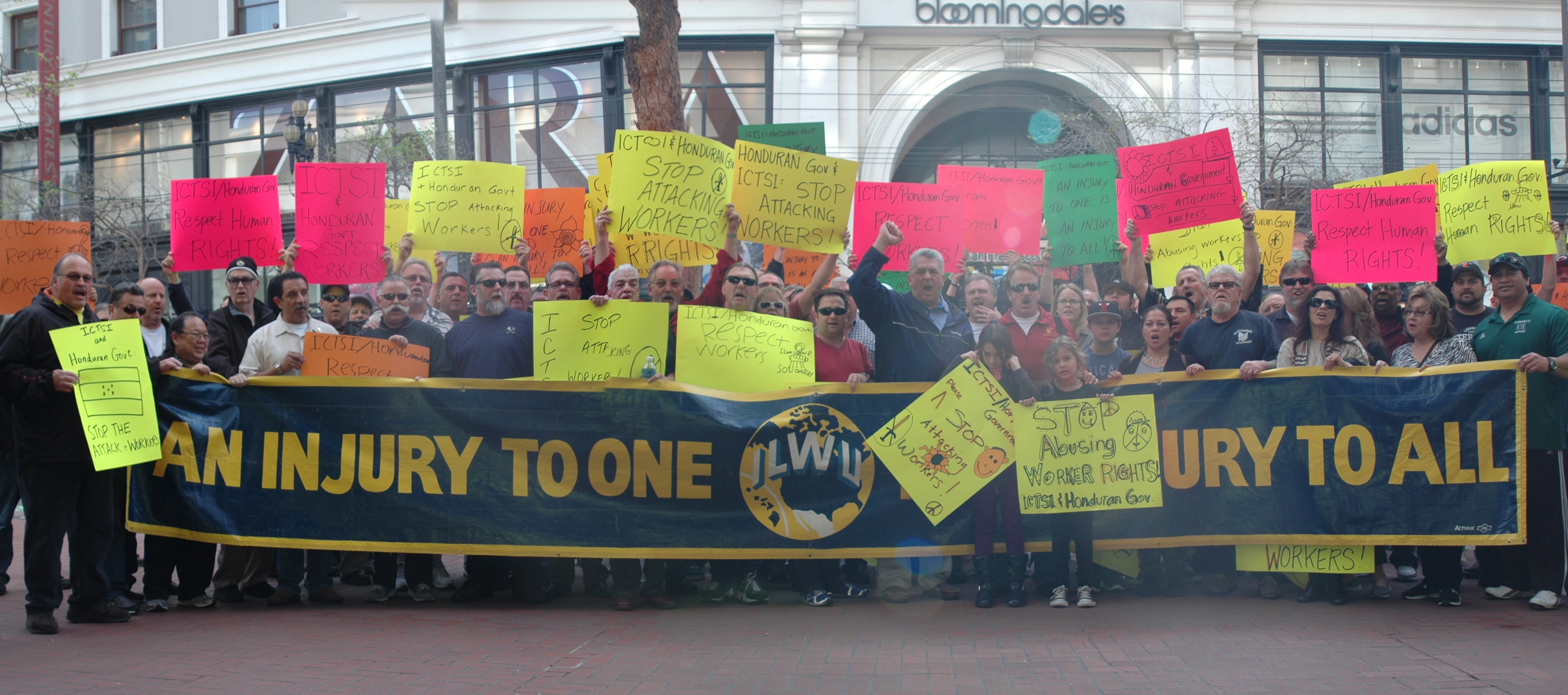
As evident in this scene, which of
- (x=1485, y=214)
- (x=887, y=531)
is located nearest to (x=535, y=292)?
(x=887, y=531)

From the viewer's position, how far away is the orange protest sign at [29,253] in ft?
24.8

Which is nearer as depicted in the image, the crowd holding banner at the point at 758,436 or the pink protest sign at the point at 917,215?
the crowd holding banner at the point at 758,436

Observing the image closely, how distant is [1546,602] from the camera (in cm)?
604

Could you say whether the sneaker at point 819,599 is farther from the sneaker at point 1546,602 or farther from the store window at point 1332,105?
the store window at point 1332,105

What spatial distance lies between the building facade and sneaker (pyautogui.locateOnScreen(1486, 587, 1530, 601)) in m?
15.1

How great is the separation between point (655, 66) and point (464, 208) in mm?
2585

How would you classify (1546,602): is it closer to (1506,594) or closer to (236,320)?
(1506,594)

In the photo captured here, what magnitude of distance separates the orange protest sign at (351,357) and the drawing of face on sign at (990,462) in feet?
10.7

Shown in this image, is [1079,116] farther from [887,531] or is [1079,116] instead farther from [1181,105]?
[887,531]

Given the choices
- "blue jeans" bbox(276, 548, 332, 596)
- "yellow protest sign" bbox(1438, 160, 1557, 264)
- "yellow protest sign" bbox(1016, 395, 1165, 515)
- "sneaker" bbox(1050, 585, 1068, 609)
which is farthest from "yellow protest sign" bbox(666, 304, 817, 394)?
"yellow protest sign" bbox(1438, 160, 1557, 264)


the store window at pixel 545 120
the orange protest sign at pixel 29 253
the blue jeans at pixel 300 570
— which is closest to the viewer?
the blue jeans at pixel 300 570

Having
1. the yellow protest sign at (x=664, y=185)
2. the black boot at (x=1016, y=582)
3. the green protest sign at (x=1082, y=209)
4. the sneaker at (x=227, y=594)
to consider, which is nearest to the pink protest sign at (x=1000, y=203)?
the green protest sign at (x=1082, y=209)

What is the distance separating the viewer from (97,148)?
98.2 ft

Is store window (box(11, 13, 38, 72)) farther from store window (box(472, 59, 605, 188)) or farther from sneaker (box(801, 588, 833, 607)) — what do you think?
sneaker (box(801, 588, 833, 607))
